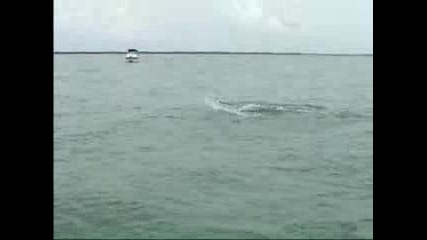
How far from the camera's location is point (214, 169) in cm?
2164

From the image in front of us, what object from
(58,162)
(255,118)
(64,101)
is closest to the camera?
(58,162)

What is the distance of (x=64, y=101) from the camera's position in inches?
1614

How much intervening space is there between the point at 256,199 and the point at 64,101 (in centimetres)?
2591

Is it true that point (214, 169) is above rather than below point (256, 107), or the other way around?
below

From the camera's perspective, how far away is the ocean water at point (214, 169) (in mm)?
14727

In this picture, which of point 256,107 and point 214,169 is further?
point 256,107

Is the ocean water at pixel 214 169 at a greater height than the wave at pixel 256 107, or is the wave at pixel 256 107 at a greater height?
the wave at pixel 256 107

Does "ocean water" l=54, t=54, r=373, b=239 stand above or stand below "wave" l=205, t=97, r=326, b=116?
below

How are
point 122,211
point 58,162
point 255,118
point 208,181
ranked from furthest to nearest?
point 255,118 → point 58,162 → point 208,181 → point 122,211

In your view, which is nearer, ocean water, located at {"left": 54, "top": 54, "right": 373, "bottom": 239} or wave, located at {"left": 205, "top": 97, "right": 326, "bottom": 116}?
ocean water, located at {"left": 54, "top": 54, "right": 373, "bottom": 239}

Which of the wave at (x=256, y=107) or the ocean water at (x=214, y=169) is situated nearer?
the ocean water at (x=214, y=169)

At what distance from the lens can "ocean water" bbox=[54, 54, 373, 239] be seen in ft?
48.3

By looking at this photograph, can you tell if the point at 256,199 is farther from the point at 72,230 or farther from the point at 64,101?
the point at 64,101
